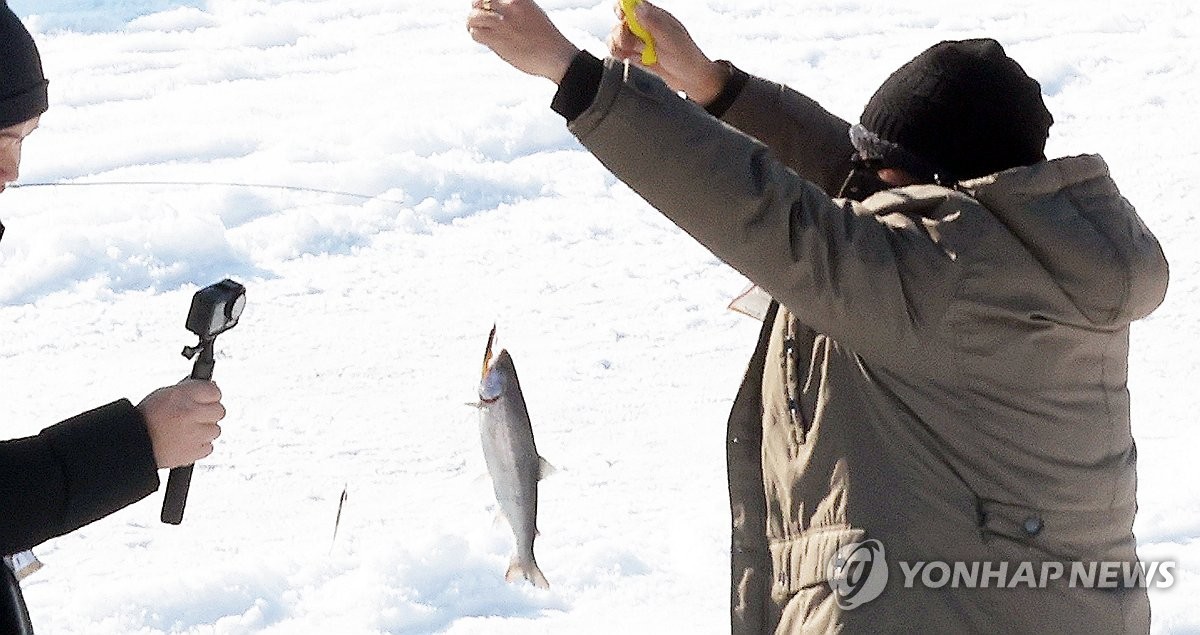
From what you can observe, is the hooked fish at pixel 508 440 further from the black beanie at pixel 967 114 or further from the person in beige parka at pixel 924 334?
the black beanie at pixel 967 114

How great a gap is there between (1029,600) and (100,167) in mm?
7361

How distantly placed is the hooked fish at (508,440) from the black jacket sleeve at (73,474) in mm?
647

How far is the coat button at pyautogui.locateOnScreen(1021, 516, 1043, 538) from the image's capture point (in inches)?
76.4

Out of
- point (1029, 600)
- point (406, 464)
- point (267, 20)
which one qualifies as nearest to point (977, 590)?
point (1029, 600)

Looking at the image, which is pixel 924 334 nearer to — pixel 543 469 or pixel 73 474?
pixel 543 469

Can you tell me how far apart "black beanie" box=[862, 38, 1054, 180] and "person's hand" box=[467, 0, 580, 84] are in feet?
1.66

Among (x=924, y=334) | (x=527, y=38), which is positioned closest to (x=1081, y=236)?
(x=924, y=334)

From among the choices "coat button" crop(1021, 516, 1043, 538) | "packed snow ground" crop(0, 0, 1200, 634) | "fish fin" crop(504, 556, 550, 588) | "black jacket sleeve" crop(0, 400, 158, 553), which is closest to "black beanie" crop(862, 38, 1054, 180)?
"coat button" crop(1021, 516, 1043, 538)

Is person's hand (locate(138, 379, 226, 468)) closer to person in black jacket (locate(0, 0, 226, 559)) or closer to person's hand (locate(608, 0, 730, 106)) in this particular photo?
person in black jacket (locate(0, 0, 226, 559))

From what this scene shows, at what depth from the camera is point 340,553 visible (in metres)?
4.45

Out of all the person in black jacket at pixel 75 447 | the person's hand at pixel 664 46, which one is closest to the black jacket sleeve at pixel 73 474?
the person in black jacket at pixel 75 447

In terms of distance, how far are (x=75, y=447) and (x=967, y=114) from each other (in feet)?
4.20

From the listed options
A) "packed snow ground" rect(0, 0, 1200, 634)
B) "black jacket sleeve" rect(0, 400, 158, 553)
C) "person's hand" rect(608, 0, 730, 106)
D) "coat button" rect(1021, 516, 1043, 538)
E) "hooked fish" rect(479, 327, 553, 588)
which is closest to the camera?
"black jacket sleeve" rect(0, 400, 158, 553)

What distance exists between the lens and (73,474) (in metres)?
1.71
